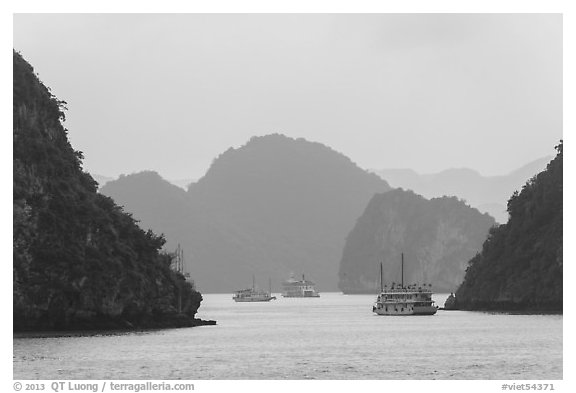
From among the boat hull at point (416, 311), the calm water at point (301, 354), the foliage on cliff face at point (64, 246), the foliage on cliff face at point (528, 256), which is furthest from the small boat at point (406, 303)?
the foliage on cliff face at point (64, 246)

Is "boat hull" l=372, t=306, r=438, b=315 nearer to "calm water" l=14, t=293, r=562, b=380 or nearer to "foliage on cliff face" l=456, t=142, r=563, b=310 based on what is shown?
"foliage on cliff face" l=456, t=142, r=563, b=310

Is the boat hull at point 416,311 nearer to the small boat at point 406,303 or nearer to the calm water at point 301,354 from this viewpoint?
the small boat at point 406,303

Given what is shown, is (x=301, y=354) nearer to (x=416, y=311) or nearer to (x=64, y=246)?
(x=64, y=246)

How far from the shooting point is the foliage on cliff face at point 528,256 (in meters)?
172

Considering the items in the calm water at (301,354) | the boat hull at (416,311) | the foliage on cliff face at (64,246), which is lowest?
the calm water at (301,354)

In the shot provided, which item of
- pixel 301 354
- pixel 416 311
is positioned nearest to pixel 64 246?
pixel 301 354

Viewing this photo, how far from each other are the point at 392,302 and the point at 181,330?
5975 centimetres

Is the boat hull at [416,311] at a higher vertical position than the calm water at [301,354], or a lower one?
higher

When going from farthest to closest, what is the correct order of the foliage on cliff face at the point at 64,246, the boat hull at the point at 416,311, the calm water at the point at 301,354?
the boat hull at the point at 416,311, the foliage on cliff face at the point at 64,246, the calm water at the point at 301,354

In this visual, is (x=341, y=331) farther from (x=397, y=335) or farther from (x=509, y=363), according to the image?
(x=509, y=363)

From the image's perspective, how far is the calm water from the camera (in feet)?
245

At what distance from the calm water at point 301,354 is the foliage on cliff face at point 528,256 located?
4662 cm

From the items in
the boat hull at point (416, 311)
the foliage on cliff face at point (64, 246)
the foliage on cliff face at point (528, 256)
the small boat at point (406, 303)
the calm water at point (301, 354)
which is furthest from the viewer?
the small boat at point (406, 303)

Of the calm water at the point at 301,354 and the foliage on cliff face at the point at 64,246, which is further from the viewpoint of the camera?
the foliage on cliff face at the point at 64,246
